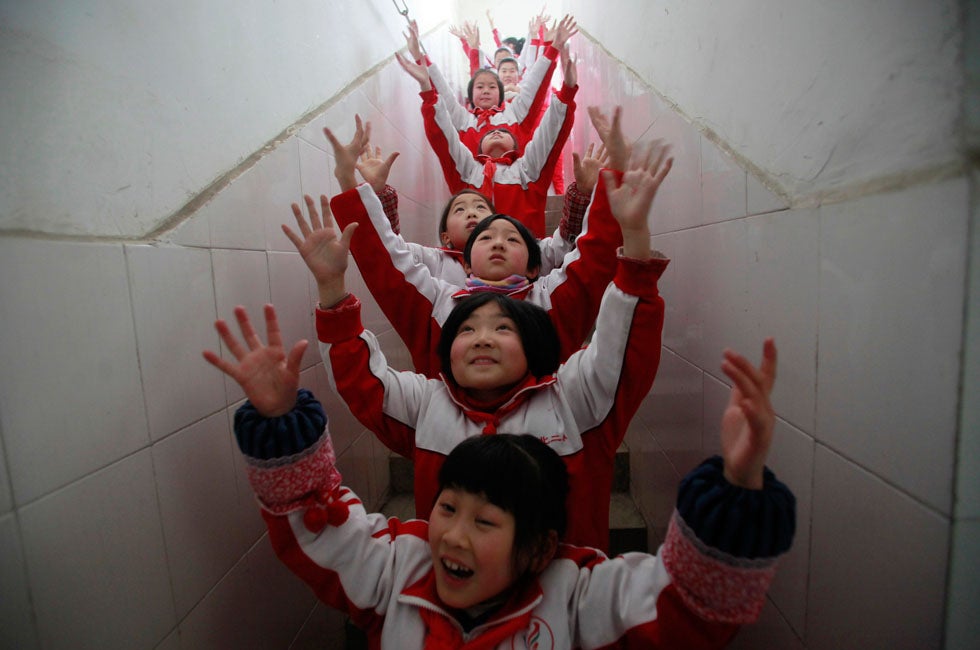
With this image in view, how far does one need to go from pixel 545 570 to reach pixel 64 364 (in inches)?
27.2

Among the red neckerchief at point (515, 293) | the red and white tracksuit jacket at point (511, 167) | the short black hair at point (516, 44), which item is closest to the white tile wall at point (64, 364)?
the red neckerchief at point (515, 293)

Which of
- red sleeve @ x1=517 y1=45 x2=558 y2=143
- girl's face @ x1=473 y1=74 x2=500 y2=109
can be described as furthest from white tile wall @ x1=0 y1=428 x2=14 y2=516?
girl's face @ x1=473 y1=74 x2=500 y2=109

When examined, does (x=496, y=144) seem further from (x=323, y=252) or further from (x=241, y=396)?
(x=241, y=396)

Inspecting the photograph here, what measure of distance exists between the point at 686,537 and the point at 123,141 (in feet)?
2.97

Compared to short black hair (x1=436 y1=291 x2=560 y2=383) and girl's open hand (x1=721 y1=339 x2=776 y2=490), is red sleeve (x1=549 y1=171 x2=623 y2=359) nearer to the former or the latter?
short black hair (x1=436 y1=291 x2=560 y2=383)

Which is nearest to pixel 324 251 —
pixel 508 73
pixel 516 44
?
pixel 508 73

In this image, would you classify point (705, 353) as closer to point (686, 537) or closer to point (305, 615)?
point (686, 537)

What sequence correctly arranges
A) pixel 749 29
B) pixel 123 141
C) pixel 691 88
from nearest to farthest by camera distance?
pixel 123 141, pixel 749 29, pixel 691 88

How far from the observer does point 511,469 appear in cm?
68

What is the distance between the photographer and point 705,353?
111cm

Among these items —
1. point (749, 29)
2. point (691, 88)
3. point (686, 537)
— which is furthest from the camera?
point (691, 88)

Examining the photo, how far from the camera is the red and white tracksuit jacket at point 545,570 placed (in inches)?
20.0

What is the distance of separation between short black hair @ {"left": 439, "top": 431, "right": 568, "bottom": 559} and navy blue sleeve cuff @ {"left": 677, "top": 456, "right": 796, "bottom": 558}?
232mm

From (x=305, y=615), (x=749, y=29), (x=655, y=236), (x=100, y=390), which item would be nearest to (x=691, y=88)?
(x=749, y=29)
